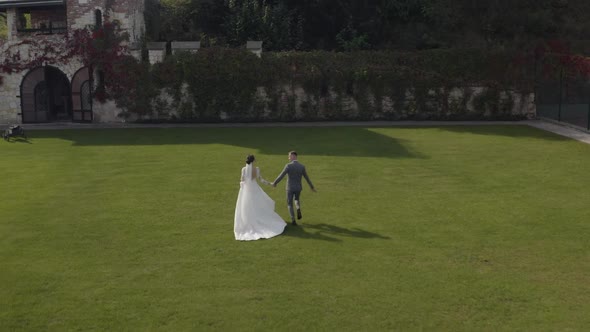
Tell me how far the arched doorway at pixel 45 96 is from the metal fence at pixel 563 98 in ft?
82.3

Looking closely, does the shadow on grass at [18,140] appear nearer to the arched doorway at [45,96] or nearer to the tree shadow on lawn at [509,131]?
the arched doorway at [45,96]

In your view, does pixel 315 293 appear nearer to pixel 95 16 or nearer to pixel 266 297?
pixel 266 297

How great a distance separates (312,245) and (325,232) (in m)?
0.96

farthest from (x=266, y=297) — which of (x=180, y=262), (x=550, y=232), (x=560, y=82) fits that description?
(x=560, y=82)

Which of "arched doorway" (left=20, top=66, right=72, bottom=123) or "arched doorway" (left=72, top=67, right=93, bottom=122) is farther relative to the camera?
"arched doorway" (left=20, top=66, right=72, bottom=123)

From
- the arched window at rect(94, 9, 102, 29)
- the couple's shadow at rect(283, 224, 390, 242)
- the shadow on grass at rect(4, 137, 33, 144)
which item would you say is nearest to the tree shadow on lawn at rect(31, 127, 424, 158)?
the shadow on grass at rect(4, 137, 33, 144)

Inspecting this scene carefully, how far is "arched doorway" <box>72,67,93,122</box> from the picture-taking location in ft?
112

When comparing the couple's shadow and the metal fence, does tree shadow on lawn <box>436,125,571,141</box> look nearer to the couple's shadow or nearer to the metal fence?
the metal fence

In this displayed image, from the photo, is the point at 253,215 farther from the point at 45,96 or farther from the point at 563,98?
the point at 45,96

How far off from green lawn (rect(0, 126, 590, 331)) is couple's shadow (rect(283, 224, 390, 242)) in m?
0.04

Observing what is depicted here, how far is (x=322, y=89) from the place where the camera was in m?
34.1

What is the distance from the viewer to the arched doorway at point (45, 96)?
113 feet

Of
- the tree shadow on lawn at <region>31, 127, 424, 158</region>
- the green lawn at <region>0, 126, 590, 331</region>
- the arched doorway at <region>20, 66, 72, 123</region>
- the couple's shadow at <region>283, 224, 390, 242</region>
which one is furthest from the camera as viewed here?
the arched doorway at <region>20, 66, 72, 123</region>

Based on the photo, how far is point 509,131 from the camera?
2914 cm
